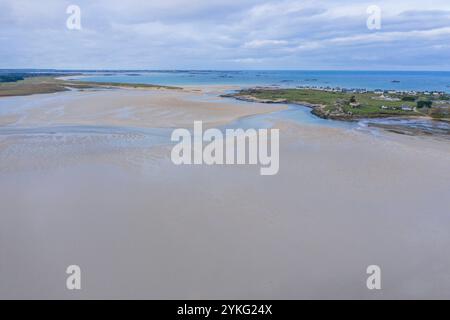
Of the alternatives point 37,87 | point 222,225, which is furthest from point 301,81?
point 222,225

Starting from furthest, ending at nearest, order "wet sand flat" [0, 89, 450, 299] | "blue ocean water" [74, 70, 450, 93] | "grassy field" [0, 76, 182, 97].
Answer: "blue ocean water" [74, 70, 450, 93]
"grassy field" [0, 76, 182, 97]
"wet sand flat" [0, 89, 450, 299]

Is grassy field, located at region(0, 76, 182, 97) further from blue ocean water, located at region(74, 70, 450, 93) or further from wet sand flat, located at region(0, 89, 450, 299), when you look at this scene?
wet sand flat, located at region(0, 89, 450, 299)

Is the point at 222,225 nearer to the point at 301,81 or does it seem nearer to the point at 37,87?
the point at 37,87

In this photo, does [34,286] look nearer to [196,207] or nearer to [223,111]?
[196,207]

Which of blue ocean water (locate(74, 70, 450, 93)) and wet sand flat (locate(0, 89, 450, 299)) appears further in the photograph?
blue ocean water (locate(74, 70, 450, 93))

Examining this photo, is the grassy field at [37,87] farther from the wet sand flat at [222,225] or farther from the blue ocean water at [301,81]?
the wet sand flat at [222,225]

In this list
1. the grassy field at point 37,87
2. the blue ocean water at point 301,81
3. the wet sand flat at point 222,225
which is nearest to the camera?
the wet sand flat at point 222,225

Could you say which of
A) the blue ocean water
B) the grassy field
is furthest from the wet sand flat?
the blue ocean water

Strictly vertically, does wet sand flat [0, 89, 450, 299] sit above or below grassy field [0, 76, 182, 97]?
below

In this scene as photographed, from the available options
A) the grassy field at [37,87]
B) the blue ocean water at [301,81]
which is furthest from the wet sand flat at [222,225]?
the blue ocean water at [301,81]

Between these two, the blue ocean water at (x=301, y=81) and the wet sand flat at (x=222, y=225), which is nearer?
the wet sand flat at (x=222, y=225)

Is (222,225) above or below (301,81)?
below
